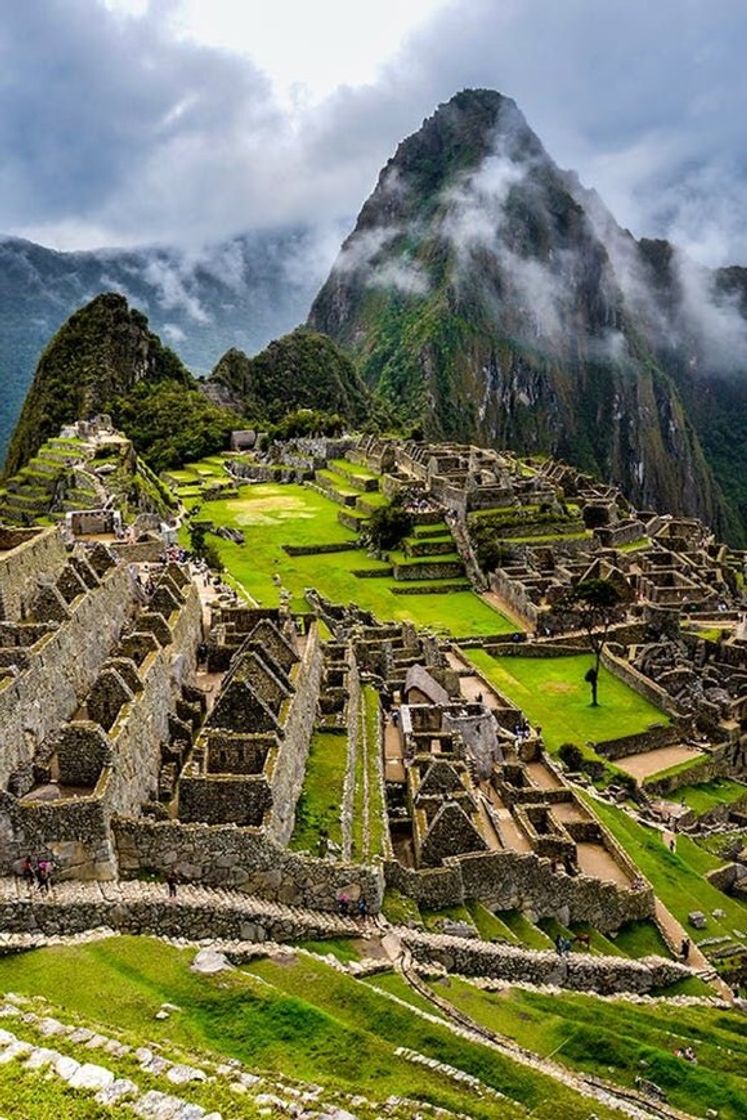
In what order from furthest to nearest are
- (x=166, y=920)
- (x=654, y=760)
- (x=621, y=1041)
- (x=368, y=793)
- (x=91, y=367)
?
(x=91, y=367) < (x=654, y=760) < (x=368, y=793) < (x=621, y=1041) < (x=166, y=920)

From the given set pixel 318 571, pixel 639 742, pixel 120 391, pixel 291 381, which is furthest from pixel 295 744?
pixel 291 381

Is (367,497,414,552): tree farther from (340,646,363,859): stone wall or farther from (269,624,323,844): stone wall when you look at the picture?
(269,624,323,844): stone wall

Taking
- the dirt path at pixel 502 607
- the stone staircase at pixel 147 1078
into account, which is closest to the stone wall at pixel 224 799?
the stone staircase at pixel 147 1078

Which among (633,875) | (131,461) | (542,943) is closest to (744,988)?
(633,875)

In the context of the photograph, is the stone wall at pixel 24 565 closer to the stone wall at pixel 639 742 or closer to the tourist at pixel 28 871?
the tourist at pixel 28 871

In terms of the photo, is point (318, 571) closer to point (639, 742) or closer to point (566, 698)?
point (566, 698)

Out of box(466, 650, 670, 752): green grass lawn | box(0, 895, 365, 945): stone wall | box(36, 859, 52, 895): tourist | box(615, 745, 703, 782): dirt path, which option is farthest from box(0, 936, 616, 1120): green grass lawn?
box(615, 745, 703, 782): dirt path

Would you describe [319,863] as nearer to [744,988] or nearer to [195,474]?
[744,988]
